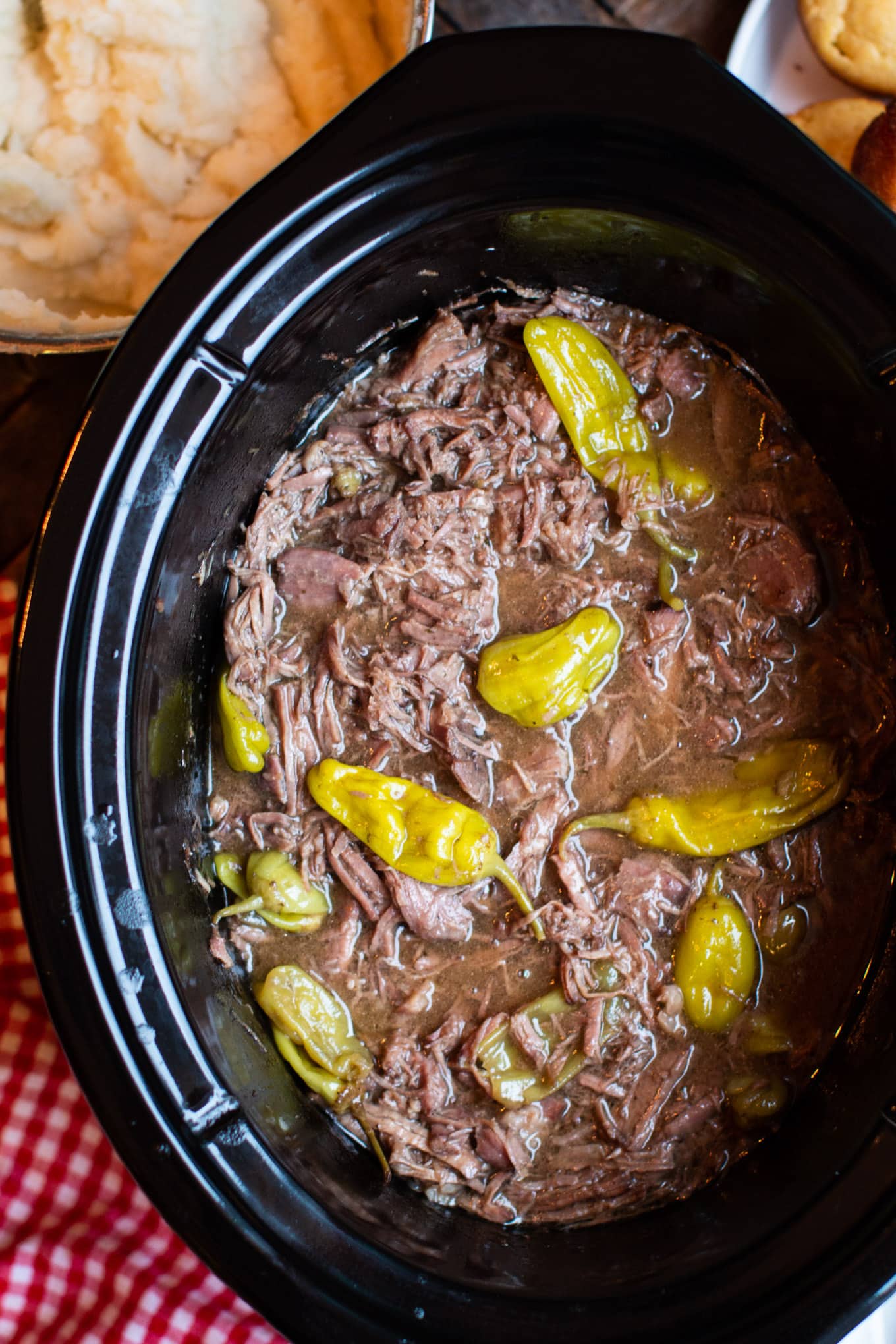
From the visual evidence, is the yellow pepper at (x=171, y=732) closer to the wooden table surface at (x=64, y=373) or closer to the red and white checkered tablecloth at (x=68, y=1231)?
the red and white checkered tablecloth at (x=68, y=1231)

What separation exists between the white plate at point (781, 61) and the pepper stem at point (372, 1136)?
2.77m

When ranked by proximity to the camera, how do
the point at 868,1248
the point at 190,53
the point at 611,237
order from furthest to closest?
the point at 190,53 < the point at 611,237 < the point at 868,1248

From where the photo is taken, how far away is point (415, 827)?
8.00 feet

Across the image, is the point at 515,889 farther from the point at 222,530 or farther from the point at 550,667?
the point at 222,530

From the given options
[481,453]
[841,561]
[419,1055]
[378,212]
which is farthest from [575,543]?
[419,1055]

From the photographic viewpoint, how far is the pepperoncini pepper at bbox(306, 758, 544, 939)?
242 cm

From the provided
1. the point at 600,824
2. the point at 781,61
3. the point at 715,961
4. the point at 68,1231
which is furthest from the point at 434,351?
the point at 68,1231

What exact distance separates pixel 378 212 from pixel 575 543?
81cm

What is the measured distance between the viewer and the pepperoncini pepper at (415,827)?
2.42 meters

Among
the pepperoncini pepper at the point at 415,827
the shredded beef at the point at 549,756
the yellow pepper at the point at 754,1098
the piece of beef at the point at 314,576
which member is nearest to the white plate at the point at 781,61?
the shredded beef at the point at 549,756

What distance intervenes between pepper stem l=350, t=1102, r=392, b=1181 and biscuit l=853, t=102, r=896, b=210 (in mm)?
2470

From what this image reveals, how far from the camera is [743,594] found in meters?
2.54

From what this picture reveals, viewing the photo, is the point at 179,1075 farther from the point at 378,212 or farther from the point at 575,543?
the point at 378,212

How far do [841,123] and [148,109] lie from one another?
5.94 ft
